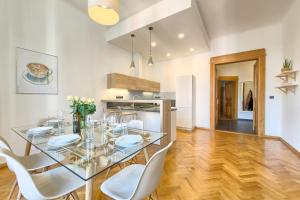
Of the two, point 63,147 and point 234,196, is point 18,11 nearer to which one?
point 63,147

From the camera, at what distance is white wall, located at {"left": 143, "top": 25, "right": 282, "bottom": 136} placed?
4.10 metres

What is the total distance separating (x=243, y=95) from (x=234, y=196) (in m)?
7.07

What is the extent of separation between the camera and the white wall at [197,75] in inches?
211

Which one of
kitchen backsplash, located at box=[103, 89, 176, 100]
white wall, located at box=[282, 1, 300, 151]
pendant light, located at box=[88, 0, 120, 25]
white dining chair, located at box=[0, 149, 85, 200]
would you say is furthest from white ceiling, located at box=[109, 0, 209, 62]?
white dining chair, located at box=[0, 149, 85, 200]

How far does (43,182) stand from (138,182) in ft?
2.86

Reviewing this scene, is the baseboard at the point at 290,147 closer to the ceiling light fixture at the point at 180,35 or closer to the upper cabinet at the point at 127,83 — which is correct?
the ceiling light fixture at the point at 180,35

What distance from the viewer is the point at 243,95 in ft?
24.7

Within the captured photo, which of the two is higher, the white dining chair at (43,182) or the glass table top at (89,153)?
the glass table top at (89,153)

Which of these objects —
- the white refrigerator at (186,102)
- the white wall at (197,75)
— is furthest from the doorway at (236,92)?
the white refrigerator at (186,102)

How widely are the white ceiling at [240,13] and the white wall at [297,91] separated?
0.29 m

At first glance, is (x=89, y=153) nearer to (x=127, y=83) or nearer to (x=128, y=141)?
(x=128, y=141)

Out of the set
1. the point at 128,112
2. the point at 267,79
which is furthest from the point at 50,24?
the point at 267,79

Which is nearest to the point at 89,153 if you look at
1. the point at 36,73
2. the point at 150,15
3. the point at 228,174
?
the point at 228,174

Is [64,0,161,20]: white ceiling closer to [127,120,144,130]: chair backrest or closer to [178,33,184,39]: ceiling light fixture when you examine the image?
[178,33,184,39]: ceiling light fixture
